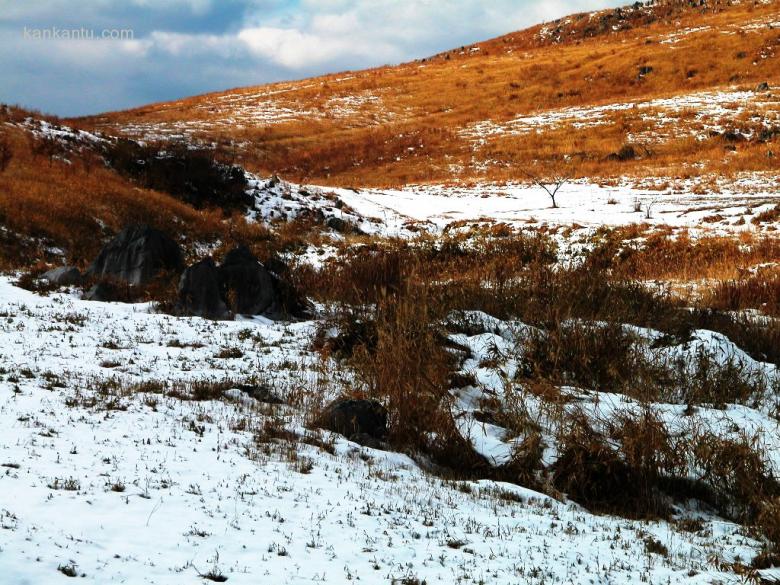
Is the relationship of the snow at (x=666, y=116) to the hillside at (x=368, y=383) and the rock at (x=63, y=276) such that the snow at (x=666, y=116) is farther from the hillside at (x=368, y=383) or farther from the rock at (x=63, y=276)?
the rock at (x=63, y=276)

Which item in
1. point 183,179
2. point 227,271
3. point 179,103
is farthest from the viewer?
point 179,103

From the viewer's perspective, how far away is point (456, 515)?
5.13 metres

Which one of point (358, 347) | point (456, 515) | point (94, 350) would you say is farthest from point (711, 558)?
point (94, 350)

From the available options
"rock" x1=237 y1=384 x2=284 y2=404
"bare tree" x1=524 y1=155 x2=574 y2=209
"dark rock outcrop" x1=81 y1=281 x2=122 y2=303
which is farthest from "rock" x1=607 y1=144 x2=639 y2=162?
"rock" x1=237 y1=384 x2=284 y2=404

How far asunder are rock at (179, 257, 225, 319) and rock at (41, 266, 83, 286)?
268 cm

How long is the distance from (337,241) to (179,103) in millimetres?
43700

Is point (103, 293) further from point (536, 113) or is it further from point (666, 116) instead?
point (536, 113)

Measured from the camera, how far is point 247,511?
475 cm

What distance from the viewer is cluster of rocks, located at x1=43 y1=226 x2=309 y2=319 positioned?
41.5 feet

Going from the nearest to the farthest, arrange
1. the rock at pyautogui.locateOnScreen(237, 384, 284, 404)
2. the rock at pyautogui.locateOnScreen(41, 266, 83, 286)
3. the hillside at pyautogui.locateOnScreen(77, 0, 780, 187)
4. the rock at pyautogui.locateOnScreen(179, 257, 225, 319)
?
the rock at pyautogui.locateOnScreen(237, 384, 284, 404) → the rock at pyautogui.locateOnScreen(179, 257, 225, 319) → the rock at pyautogui.locateOnScreen(41, 266, 83, 286) → the hillside at pyautogui.locateOnScreen(77, 0, 780, 187)

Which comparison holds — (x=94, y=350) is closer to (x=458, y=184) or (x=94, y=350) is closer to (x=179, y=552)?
(x=179, y=552)

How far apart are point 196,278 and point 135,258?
8.14 ft

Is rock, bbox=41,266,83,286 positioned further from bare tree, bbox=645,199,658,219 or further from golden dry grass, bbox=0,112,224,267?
bare tree, bbox=645,199,658,219

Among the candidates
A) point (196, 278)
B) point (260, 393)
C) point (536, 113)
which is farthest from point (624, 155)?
point (260, 393)
